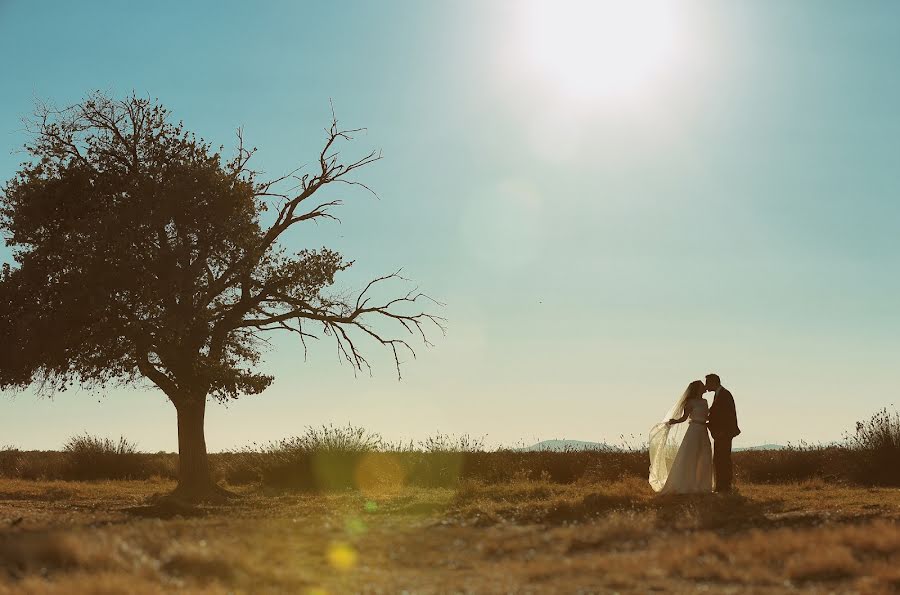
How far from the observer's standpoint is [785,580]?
34.1ft

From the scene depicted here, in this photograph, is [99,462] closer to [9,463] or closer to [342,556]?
[9,463]

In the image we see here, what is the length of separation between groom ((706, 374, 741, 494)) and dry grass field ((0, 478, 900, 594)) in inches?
109

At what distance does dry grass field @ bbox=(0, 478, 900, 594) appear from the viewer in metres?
10.1

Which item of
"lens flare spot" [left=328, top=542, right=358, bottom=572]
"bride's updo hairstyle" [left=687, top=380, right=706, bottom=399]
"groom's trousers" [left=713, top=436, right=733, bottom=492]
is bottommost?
"lens flare spot" [left=328, top=542, right=358, bottom=572]

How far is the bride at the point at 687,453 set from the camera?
21.1m

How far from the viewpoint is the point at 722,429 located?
21.5m

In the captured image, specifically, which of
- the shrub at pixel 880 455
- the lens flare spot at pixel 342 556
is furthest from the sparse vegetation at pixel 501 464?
the lens flare spot at pixel 342 556

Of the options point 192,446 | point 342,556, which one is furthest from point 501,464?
point 342,556

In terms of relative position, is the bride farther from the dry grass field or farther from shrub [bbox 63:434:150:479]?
shrub [bbox 63:434:150:479]

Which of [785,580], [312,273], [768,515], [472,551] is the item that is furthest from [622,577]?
[312,273]

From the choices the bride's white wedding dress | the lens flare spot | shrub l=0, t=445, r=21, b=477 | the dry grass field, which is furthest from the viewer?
shrub l=0, t=445, r=21, b=477

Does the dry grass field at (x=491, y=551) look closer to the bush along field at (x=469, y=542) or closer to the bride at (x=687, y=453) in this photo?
the bush along field at (x=469, y=542)

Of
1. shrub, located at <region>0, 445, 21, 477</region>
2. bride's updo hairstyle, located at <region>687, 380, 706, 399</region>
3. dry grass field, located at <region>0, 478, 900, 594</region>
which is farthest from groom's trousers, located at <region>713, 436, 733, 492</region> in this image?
shrub, located at <region>0, 445, 21, 477</region>

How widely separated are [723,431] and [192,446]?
16.9 meters
